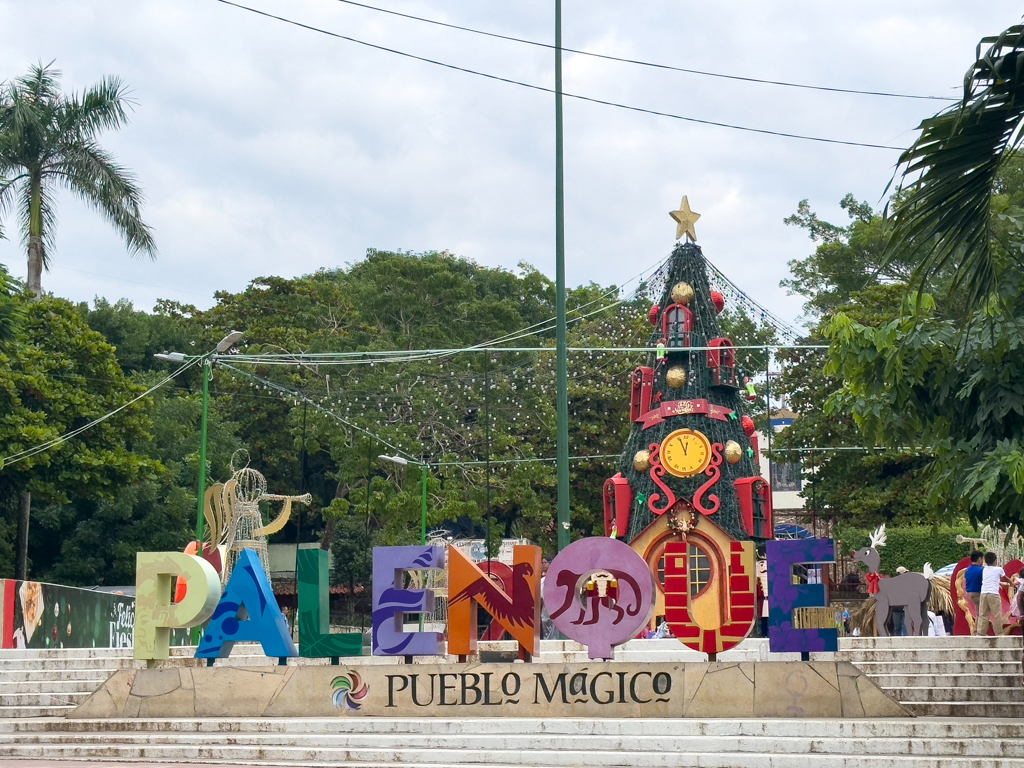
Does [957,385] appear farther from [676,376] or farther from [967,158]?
[676,376]

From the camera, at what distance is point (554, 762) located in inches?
530

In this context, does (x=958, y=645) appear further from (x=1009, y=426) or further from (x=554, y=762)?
(x=554, y=762)

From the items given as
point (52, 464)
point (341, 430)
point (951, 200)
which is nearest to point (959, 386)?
point (951, 200)

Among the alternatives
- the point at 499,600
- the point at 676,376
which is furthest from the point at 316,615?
the point at 676,376

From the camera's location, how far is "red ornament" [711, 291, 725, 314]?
1073 inches

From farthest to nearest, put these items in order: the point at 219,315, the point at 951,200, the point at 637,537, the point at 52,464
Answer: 1. the point at 219,315
2. the point at 52,464
3. the point at 637,537
4. the point at 951,200

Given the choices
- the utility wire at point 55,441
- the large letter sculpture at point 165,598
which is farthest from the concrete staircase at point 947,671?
the utility wire at point 55,441

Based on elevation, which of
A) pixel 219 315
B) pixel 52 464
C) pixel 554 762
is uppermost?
pixel 219 315

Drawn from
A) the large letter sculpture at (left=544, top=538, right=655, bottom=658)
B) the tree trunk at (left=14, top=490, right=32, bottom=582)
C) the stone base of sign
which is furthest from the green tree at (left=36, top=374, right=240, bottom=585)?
the large letter sculpture at (left=544, top=538, right=655, bottom=658)

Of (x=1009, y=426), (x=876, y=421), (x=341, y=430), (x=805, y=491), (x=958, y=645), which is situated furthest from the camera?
(x=341, y=430)

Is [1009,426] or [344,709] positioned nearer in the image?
[1009,426]

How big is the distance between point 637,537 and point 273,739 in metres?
12.9

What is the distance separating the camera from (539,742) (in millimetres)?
14031

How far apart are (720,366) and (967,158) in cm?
1797
